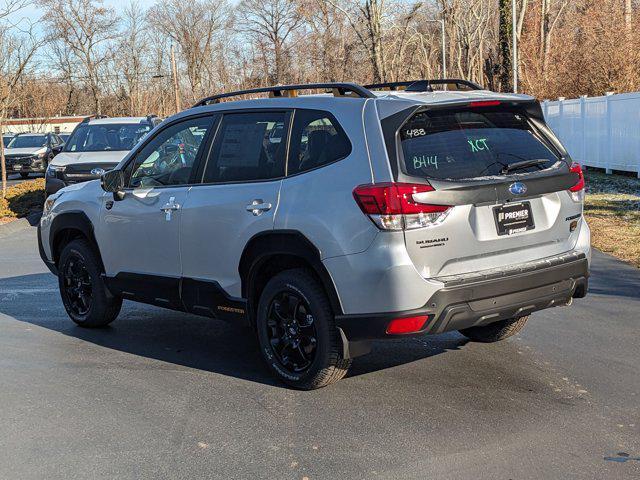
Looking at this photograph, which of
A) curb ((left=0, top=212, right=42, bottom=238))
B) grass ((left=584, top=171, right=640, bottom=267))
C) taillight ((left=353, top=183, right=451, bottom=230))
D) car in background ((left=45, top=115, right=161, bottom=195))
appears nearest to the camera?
taillight ((left=353, top=183, right=451, bottom=230))

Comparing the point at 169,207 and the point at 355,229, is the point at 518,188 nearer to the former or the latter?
the point at 355,229

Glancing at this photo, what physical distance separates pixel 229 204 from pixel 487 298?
1844 millimetres

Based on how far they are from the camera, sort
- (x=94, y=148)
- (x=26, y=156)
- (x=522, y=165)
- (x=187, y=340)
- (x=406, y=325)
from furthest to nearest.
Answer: (x=26, y=156)
(x=94, y=148)
(x=187, y=340)
(x=522, y=165)
(x=406, y=325)

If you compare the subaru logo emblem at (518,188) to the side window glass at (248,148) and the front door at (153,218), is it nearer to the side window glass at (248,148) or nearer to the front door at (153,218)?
the side window glass at (248,148)

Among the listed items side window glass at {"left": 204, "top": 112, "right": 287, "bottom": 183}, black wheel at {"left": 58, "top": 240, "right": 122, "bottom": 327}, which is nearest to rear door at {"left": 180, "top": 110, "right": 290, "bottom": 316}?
side window glass at {"left": 204, "top": 112, "right": 287, "bottom": 183}

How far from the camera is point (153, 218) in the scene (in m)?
6.60

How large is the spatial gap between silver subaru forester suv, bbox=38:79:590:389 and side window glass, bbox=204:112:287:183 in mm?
11

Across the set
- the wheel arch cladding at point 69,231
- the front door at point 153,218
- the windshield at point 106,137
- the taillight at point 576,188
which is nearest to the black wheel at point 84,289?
the wheel arch cladding at point 69,231

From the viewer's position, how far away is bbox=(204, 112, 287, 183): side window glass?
5770 mm

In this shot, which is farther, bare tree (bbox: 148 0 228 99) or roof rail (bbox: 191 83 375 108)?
bare tree (bbox: 148 0 228 99)

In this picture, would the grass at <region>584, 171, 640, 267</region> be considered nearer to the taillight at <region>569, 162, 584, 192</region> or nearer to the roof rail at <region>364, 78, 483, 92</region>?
the taillight at <region>569, 162, 584, 192</region>

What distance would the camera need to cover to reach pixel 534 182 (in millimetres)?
5406

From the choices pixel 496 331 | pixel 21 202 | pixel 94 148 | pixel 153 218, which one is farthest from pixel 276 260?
pixel 21 202

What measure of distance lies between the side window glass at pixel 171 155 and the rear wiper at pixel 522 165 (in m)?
2.20
